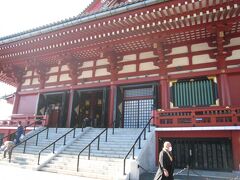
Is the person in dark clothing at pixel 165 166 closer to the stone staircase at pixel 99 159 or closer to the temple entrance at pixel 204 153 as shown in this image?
the stone staircase at pixel 99 159

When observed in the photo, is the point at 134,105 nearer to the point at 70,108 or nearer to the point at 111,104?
the point at 111,104

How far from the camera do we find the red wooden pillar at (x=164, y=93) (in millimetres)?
11586

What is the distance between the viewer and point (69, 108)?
47.0 ft

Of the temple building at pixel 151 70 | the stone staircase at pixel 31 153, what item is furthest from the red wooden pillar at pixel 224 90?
the stone staircase at pixel 31 153

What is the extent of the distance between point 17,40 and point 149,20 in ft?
25.1

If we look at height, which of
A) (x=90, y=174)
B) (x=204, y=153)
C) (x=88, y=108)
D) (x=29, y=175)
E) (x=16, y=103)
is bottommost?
(x=29, y=175)

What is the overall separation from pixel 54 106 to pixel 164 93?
867cm

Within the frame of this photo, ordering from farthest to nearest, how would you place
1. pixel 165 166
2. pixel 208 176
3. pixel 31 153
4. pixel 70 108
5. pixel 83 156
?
pixel 70 108
pixel 31 153
pixel 83 156
pixel 208 176
pixel 165 166

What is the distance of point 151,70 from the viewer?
1253 centimetres

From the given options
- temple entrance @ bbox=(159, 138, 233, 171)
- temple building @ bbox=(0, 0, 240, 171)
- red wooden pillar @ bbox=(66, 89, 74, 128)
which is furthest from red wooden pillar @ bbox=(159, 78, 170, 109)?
red wooden pillar @ bbox=(66, 89, 74, 128)

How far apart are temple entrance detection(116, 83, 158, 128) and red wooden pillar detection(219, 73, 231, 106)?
3.50 meters

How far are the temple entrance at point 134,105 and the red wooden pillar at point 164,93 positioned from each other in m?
0.65

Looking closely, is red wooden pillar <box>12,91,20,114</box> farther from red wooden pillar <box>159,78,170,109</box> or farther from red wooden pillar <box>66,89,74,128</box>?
red wooden pillar <box>159,78,170,109</box>

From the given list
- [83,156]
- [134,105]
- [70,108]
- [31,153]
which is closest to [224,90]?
[134,105]
